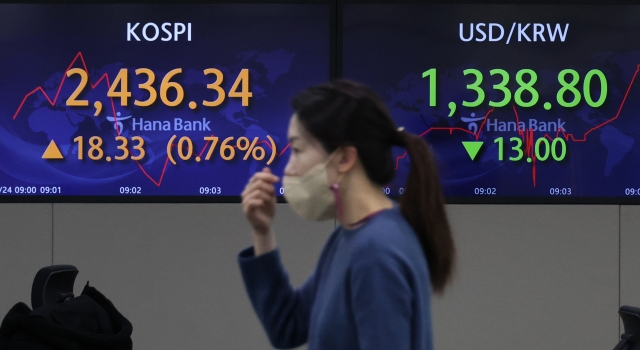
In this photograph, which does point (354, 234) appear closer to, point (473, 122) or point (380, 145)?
point (380, 145)

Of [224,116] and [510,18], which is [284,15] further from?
[510,18]

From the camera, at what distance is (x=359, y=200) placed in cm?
141

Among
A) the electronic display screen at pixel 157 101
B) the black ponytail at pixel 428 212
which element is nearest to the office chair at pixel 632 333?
the black ponytail at pixel 428 212

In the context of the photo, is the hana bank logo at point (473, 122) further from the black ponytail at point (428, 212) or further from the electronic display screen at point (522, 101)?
the black ponytail at point (428, 212)

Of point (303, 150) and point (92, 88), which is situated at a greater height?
point (92, 88)

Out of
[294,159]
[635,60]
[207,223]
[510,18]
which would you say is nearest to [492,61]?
[510,18]

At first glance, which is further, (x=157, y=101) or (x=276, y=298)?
(x=157, y=101)

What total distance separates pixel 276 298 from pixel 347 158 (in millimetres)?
320

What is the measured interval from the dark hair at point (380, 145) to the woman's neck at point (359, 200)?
2 cm

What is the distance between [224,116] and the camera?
4148mm

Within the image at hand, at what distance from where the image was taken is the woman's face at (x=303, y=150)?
1.42 meters

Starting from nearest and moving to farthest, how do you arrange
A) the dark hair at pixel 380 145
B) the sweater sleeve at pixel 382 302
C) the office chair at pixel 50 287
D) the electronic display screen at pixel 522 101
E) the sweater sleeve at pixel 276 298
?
1. the sweater sleeve at pixel 382 302
2. the dark hair at pixel 380 145
3. the sweater sleeve at pixel 276 298
4. the office chair at pixel 50 287
5. the electronic display screen at pixel 522 101

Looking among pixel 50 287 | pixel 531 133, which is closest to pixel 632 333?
pixel 50 287

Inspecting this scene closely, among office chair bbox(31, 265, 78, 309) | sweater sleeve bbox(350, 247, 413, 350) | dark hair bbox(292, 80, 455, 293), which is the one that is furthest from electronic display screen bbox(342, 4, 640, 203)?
sweater sleeve bbox(350, 247, 413, 350)
